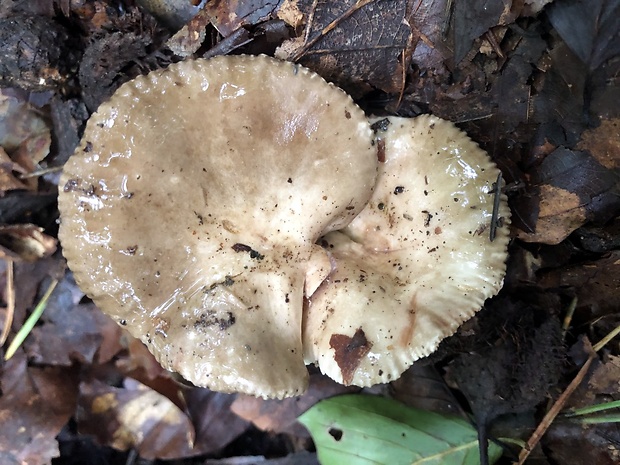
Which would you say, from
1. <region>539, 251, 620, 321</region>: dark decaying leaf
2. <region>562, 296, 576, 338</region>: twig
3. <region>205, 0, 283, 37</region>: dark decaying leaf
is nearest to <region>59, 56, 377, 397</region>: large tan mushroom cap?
<region>205, 0, 283, 37</region>: dark decaying leaf

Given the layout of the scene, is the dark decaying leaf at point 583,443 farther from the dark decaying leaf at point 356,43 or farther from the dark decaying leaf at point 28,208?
the dark decaying leaf at point 28,208

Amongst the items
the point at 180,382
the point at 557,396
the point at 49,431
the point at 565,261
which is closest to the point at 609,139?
the point at 565,261

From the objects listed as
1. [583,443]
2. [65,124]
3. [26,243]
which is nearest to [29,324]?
[26,243]

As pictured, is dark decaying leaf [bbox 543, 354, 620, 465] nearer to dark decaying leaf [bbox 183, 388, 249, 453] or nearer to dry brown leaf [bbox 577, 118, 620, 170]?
dry brown leaf [bbox 577, 118, 620, 170]

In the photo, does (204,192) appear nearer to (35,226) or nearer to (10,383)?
(35,226)

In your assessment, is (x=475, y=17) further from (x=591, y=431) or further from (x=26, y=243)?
(x=26, y=243)

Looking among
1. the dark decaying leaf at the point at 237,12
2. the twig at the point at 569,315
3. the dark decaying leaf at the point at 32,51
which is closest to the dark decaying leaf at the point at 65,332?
the dark decaying leaf at the point at 32,51
